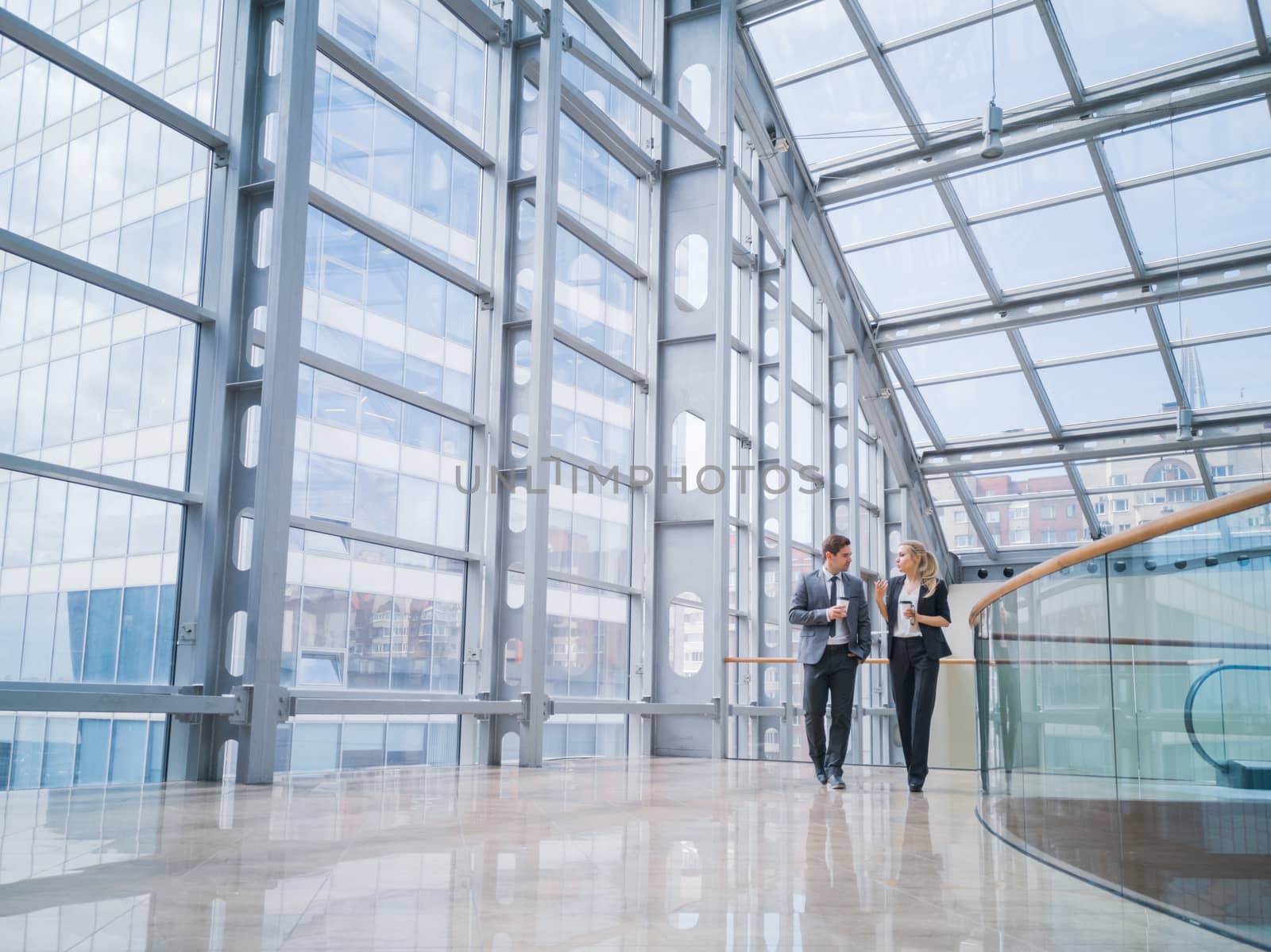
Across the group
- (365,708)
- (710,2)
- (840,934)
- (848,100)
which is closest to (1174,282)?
(848,100)

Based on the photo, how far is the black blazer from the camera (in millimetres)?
6305

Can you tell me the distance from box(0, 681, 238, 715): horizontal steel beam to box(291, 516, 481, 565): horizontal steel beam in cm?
133

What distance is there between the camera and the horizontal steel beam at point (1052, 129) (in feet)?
42.2

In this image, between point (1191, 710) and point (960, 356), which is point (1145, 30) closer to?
point (960, 356)

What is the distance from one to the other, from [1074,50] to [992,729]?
10.3 m

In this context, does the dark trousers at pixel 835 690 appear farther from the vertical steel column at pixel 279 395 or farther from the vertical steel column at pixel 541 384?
the vertical steel column at pixel 279 395

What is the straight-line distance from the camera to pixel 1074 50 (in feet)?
42.2

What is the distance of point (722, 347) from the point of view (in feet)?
35.8

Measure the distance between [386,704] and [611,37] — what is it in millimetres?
6772

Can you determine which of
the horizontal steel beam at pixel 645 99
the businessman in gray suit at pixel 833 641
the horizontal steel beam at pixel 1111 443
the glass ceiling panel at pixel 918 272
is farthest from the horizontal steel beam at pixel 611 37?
the horizontal steel beam at pixel 1111 443

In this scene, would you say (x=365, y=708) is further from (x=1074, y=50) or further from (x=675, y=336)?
(x=1074, y=50)

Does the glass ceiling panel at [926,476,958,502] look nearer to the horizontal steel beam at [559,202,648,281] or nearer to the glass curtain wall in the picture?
the horizontal steel beam at [559,202,648,281]

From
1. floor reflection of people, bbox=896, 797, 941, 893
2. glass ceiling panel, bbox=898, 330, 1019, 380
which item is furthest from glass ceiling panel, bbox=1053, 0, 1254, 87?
floor reflection of people, bbox=896, 797, 941, 893

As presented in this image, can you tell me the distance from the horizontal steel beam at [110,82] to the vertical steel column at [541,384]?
2.58m
